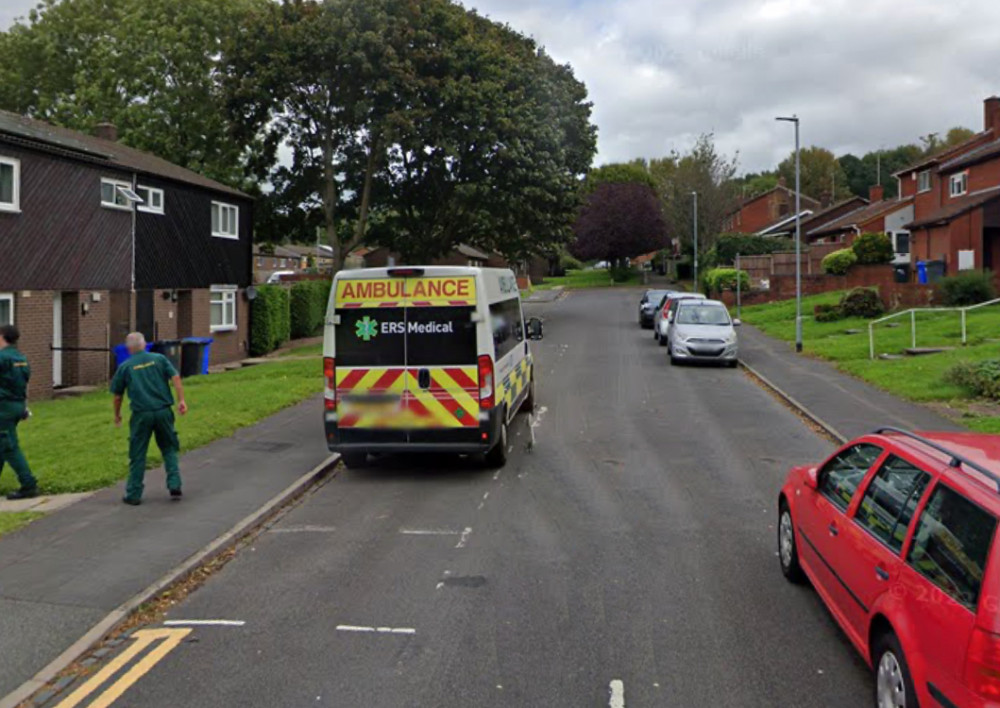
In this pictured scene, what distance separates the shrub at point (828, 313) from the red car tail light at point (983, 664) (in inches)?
1108

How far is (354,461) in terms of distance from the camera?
11.4 metres

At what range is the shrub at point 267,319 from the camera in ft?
98.3

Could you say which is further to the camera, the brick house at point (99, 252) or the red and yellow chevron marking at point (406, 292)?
the brick house at point (99, 252)

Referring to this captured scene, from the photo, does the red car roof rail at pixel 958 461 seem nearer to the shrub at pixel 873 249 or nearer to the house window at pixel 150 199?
the house window at pixel 150 199

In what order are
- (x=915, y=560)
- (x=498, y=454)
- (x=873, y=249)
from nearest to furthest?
(x=915, y=560) → (x=498, y=454) → (x=873, y=249)

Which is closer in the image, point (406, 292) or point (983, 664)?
point (983, 664)

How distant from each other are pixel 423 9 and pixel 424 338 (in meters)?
25.3

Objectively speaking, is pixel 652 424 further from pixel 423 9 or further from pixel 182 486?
pixel 423 9

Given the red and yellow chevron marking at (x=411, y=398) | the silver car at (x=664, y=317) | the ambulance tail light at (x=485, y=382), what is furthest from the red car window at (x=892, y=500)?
the silver car at (x=664, y=317)

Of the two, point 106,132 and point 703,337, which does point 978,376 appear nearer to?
point 703,337

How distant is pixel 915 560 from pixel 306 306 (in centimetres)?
3185

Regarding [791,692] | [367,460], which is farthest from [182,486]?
[791,692]

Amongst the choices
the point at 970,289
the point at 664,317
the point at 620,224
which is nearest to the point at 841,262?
the point at 970,289

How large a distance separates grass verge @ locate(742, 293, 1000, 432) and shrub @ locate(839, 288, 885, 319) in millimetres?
658
